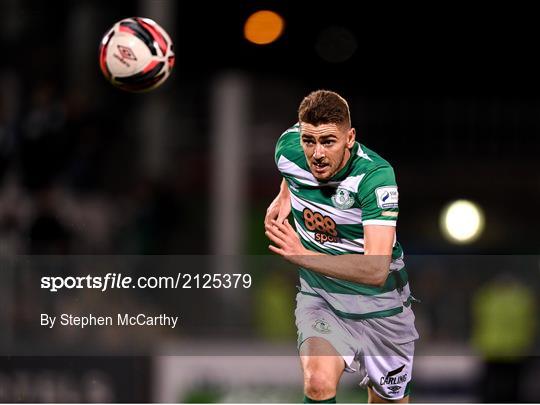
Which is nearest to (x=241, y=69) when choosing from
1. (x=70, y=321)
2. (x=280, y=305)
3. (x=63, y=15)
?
(x=63, y=15)

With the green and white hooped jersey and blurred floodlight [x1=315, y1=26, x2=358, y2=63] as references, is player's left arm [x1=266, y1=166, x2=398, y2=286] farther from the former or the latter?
blurred floodlight [x1=315, y1=26, x2=358, y2=63]

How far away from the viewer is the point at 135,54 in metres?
6.10

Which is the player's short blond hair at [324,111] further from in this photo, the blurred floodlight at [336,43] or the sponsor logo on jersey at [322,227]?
the blurred floodlight at [336,43]

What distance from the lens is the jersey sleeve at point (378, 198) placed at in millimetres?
5496

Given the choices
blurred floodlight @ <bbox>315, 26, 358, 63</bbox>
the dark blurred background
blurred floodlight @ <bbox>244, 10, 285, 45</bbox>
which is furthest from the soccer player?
blurred floodlight @ <bbox>315, 26, 358, 63</bbox>

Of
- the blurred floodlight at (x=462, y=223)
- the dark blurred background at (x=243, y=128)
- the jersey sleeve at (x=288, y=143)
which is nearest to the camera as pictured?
the jersey sleeve at (x=288, y=143)

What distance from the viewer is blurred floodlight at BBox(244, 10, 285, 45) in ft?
39.8

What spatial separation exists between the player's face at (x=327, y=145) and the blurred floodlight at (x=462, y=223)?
7465 millimetres

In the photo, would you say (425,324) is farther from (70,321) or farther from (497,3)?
(70,321)

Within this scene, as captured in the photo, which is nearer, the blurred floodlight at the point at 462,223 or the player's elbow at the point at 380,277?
the player's elbow at the point at 380,277

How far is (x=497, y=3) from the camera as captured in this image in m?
12.2

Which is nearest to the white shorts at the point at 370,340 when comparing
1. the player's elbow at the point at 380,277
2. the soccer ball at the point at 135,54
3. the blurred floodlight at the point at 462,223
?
the player's elbow at the point at 380,277

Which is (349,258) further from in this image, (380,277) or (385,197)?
(385,197)

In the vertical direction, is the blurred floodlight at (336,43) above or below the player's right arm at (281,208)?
above
